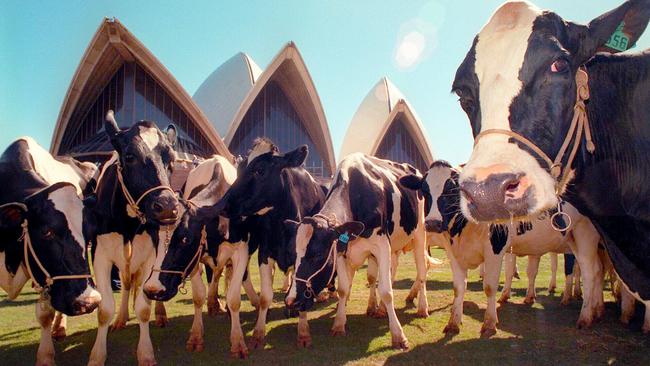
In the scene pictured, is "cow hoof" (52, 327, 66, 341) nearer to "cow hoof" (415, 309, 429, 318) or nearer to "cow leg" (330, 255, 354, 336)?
"cow leg" (330, 255, 354, 336)

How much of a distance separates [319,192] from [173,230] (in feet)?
8.99

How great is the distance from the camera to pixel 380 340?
17.1ft

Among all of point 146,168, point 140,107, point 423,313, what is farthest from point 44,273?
point 140,107

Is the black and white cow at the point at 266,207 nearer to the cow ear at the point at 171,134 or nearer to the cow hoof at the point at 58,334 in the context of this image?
the cow ear at the point at 171,134

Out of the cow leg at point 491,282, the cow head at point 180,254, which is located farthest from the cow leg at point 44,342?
the cow leg at point 491,282

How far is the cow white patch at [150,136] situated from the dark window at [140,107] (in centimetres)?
2823

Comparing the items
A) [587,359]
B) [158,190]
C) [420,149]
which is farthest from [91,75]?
[587,359]

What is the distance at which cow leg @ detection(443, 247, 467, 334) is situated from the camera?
544 centimetres

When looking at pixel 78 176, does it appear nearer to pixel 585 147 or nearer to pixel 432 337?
pixel 432 337

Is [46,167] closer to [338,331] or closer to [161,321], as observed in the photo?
[161,321]

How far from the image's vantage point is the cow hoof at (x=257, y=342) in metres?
5.05

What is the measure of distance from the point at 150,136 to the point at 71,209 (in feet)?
3.78

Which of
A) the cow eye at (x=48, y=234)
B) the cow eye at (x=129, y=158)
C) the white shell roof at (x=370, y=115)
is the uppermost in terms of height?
the white shell roof at (x=370, y=115)

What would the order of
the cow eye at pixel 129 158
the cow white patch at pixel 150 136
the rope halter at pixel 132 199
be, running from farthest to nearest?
the cow white patch at pixel 150 136
the cow eye at pixel 129 158
the rope halter at pixel 132 199
